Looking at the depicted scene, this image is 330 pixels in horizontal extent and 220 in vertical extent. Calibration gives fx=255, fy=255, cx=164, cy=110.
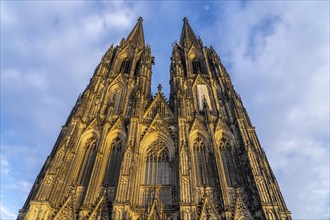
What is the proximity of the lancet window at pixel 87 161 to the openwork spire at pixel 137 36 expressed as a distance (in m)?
17.6

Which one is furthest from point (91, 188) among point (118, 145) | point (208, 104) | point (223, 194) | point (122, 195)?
point (208, 104)

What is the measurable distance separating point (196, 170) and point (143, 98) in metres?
8.98

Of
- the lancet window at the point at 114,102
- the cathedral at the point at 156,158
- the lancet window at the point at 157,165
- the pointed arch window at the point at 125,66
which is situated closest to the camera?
the cathedral at the point at 156,158

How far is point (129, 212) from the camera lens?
1530 cm

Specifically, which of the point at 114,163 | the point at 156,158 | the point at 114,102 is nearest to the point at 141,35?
the point at 114,102

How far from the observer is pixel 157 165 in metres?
19.6

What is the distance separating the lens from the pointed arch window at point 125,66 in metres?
30.2

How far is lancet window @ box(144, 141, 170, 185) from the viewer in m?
18.6

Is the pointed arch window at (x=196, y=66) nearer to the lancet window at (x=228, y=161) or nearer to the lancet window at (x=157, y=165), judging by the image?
the lancet window at (x=228, y=161)

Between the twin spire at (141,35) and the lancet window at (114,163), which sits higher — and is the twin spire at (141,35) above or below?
above

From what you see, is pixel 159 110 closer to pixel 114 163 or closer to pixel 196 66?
pixel 114 163

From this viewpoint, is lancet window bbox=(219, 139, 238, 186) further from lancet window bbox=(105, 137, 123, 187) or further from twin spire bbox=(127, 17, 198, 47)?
twin spire bbox=(127, 17, 198, 47)

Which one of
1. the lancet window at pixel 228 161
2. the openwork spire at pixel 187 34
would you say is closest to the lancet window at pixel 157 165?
the lancet window at pixel 228 161

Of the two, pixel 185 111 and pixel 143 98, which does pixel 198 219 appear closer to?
pixel 185 111
